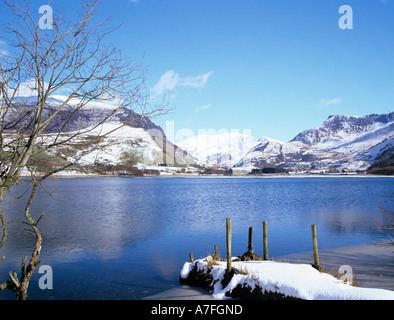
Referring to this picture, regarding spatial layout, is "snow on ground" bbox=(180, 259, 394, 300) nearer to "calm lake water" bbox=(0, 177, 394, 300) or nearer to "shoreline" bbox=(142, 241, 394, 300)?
"shoreline" bbox=(142, 241, 394, 300)

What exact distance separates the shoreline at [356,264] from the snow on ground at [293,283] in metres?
1.22

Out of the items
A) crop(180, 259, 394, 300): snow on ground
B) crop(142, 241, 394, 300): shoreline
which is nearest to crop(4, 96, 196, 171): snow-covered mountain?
crop(180, 259, 394, 300): snow on ground

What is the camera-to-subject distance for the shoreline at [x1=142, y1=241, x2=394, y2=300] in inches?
596

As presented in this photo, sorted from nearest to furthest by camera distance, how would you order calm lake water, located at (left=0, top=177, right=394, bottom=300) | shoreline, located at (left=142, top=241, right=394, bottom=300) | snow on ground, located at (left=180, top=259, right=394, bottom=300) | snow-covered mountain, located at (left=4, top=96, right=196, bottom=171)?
snow-covered mountain, located at (left=4, top=96, right=196, bottom=171), snow on ground, located at (left=180, top=259, right=394, bottom=300), shoreline, located at (left=142, top=241, right=394, bottom=300), calm lake water, located at (left=0, top=177, right=394, bottom=300)

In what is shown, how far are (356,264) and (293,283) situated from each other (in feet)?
31.1

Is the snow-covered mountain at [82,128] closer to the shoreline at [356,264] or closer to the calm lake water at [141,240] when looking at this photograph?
the calm lake water at [141,240]

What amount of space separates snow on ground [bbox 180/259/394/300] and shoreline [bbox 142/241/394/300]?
1216 millimetres

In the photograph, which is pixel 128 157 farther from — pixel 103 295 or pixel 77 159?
pixel 103 295

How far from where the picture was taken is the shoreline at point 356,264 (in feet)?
49.7

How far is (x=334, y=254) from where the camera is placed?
76.4 ft

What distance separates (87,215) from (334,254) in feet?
107

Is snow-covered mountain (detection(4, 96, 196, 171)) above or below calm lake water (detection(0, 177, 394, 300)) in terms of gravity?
above
